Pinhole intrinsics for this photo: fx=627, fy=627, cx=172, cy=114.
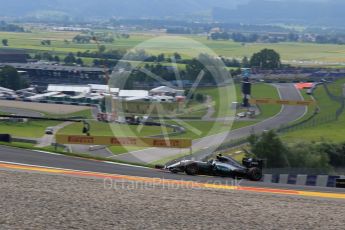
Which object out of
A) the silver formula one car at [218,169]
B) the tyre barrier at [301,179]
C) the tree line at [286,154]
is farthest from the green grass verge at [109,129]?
the silver formula one car at [218,169]

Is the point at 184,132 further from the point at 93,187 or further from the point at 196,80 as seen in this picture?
the point at 93,187

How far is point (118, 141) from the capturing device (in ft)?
74.5

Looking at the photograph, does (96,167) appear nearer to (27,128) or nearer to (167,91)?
(27,128)

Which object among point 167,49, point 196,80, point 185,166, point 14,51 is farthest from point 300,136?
point 14,51

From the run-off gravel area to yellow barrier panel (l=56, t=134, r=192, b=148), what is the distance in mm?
11858

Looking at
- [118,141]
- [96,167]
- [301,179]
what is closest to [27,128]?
[118,141]

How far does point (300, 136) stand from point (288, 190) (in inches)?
949

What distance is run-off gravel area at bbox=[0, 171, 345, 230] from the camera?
7422 millimetres

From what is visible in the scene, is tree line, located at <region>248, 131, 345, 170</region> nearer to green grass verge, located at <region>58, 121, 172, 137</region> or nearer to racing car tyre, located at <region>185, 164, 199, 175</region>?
green grass verge, located at <region>58, 121, 172, 137</region>

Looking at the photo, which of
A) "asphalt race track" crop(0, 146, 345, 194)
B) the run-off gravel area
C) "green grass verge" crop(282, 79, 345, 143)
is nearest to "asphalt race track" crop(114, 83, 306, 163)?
"green grass verge" crop(282, 79, 345, 143)

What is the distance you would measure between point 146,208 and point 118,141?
48.0ft

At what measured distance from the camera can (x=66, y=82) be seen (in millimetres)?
54656

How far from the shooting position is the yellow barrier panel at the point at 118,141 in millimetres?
21828

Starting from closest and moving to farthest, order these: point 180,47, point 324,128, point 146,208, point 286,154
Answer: point 146,208
point 286,154
point 324,128
point 180,47
